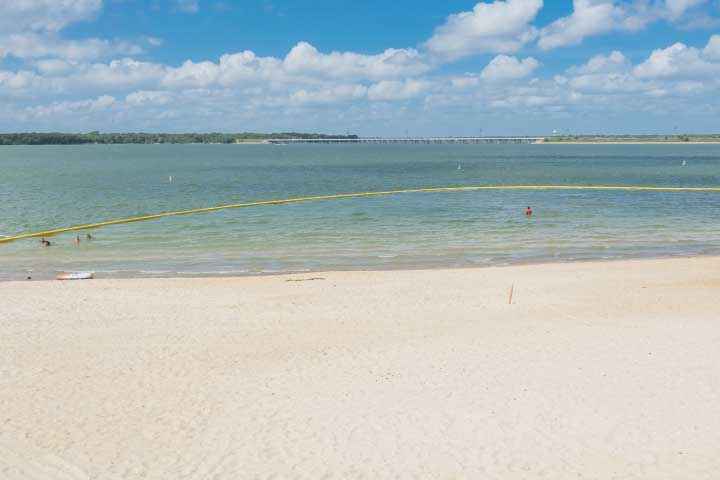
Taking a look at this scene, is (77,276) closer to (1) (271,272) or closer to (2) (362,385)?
(1) (271,272)

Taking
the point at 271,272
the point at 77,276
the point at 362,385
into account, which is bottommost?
the point at 271,272

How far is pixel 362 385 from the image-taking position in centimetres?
1109

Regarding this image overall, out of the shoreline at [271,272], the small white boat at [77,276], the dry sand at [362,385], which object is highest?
the dry sand at [362,385]

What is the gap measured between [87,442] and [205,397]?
6.88 ft

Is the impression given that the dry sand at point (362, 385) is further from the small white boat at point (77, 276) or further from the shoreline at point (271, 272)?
the shoreline at point (271, 272)

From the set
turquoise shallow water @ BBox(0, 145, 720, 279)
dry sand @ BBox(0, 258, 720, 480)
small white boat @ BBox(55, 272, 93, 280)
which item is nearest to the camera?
dry sand @ BBox(0, 258, 720, 480)

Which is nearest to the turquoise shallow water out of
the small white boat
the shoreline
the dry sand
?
the shoreline

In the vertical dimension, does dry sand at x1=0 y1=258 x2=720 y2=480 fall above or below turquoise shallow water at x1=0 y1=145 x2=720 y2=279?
above

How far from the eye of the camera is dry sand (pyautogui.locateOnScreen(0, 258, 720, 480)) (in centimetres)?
851

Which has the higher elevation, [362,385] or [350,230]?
[362,385]

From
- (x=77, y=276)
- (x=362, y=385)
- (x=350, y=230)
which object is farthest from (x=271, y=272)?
(x=362, y=385)

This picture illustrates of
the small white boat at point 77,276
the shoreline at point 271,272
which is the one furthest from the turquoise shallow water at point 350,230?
the small white boat at point 77,276

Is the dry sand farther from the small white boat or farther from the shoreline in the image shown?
the shoreline

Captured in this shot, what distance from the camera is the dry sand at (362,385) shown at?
27.9 feet
